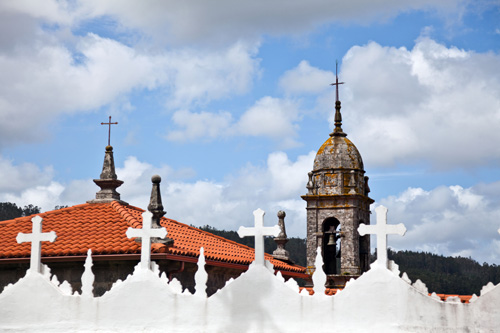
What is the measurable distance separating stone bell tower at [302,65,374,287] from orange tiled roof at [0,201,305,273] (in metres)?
4.07

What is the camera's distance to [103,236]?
50.8 feet

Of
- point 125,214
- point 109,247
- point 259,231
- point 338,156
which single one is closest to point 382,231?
point 259,231

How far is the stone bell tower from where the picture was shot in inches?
928

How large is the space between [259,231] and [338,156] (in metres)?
13.1

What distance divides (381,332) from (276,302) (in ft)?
5.50

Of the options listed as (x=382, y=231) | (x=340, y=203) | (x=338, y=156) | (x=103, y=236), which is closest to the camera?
(x=382, y=231)

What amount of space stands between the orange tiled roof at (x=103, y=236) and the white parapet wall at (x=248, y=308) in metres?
1.83

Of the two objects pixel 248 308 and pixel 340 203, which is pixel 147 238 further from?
pixel 340 203

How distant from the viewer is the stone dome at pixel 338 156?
24250mm

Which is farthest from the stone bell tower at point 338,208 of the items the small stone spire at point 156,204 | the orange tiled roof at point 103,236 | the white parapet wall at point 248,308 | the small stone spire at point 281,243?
the white parapet wall at point 248,308

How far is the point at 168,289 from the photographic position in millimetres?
12102

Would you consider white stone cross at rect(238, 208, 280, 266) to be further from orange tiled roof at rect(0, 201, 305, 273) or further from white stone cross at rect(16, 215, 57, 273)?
white stone cross at rect(16, 215, 57, 273)

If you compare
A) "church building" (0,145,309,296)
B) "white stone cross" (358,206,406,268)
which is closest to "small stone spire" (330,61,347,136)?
"church building" (0,145,309,296)

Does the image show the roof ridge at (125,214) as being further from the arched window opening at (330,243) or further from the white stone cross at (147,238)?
the arched window opening at (330,243)
